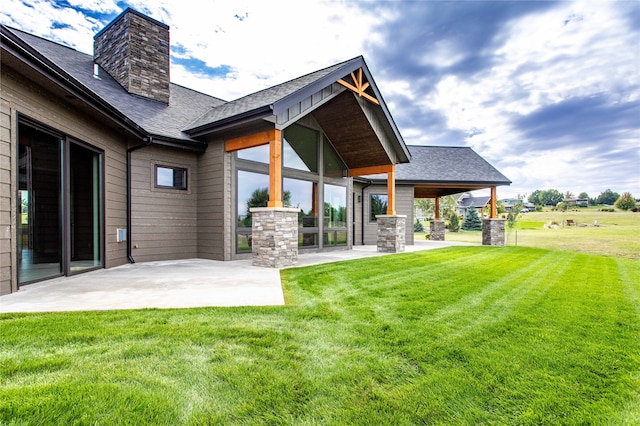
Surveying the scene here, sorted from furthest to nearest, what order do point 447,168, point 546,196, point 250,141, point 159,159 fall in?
point 546,196, point 447,168, point 159,159, point 250,141

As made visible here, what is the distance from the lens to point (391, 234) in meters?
10.7

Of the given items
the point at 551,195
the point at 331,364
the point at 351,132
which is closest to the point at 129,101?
the point at 351,132

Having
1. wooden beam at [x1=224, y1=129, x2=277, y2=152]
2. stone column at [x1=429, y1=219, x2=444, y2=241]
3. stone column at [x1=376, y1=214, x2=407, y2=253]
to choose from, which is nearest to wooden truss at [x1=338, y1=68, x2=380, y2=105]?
wooden beam at [x1=224, y1=129, x2=277, y2=152]

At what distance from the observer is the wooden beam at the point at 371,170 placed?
10936mm

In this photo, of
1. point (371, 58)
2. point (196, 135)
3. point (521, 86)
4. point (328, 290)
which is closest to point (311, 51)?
point (371, 58)

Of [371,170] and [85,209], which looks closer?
[85,209]

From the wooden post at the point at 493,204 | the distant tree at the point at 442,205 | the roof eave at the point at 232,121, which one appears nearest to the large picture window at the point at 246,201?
the roof eave at the point at 232,121

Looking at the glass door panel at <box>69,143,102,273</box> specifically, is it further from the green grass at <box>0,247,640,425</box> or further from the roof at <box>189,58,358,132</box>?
the green grass at <box>0,247,640,425</box>

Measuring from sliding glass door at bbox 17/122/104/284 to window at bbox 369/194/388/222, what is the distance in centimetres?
1087

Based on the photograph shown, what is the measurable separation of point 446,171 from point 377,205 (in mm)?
3816

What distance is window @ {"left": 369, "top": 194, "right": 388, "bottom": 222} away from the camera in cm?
1479

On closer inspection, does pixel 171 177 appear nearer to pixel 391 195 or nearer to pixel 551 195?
pixel 391 195

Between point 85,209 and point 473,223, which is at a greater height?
point 85,209

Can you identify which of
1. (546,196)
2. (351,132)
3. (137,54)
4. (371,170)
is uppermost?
(137,54)
